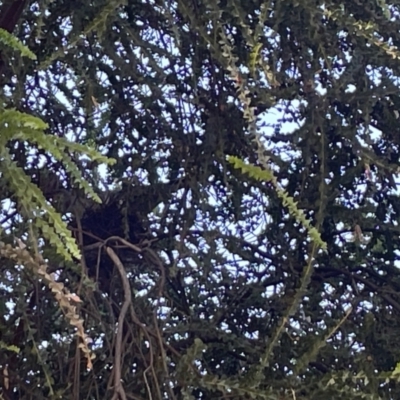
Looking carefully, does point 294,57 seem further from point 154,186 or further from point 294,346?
point 294,346

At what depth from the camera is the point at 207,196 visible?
1776 millimetres

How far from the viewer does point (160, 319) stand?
1609 millimetres

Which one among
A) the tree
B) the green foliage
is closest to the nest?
the tree

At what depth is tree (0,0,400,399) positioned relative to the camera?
1.45m

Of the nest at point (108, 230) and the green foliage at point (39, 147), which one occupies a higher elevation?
the nest at point (108, 230)

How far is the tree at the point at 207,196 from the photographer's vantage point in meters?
1.45

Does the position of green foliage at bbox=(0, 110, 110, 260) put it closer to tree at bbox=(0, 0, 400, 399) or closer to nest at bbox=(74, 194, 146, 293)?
tree at bbox=(0, 0, 400, 399)

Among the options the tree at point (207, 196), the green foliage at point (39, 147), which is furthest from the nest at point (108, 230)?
the green foliage at point (39, 147)

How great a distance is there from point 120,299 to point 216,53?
487 mm

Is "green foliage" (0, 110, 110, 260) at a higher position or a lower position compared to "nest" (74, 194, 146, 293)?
lower

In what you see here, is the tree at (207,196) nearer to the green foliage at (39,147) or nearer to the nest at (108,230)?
the nest at (108,230)

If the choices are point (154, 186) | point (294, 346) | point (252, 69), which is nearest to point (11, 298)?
point (154, 186)

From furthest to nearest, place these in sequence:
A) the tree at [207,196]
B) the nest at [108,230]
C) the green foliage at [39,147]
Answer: the nest at [108,230], the tree at [207,196], the green foliage at [39,147]

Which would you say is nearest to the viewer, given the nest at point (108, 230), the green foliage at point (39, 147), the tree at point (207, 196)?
the green foliage at point (39, 147)
